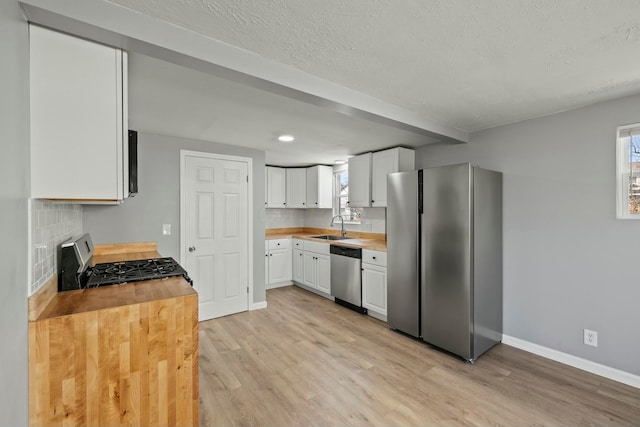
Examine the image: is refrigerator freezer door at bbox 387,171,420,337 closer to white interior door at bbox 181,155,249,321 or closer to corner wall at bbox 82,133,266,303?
white interior door at bbox 181,155,249,321

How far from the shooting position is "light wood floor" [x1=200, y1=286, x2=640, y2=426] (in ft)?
6.45

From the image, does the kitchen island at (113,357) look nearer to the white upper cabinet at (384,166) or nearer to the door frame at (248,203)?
the door frame at (248,203)

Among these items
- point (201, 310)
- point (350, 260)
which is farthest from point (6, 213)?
point (350, 260)

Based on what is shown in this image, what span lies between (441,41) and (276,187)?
425 centimetres

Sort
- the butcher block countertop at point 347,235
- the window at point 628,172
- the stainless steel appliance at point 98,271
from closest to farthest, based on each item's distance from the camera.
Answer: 1. the stainless steel appliance at point 98,271
2. the window at point 628,172
3. the butcher block countertop at point 347,235

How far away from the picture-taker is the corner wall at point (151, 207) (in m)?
3.06

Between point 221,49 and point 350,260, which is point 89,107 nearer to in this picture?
point 221,49

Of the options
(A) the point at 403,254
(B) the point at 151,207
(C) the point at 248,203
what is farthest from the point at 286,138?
(A) the point at 403,254

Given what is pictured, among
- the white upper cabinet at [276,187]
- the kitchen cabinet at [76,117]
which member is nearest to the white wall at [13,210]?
the kitchen cabinet at [76,117]

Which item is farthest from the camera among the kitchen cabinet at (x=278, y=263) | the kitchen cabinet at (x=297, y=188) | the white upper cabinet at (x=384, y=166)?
the kitchen cabinet at (x=297, y=188)

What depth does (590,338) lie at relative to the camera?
253cm

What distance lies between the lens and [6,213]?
0.97 meters

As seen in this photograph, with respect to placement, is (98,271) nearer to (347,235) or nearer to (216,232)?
(216,232)

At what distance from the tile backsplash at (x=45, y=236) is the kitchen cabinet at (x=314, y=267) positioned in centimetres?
310
